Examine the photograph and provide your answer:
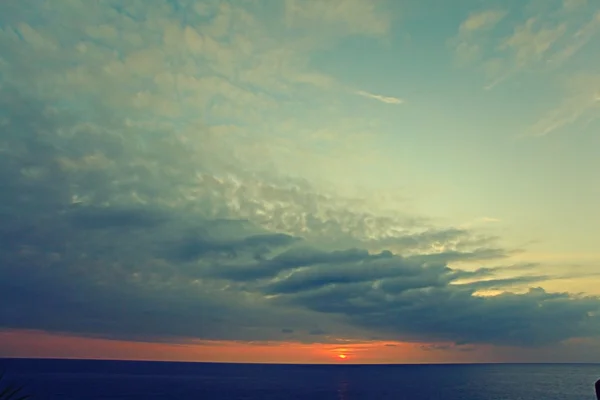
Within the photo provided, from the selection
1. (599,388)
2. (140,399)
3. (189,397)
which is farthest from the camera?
(189,397)

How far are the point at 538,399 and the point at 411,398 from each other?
4743cm

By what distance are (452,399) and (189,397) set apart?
3825 inches

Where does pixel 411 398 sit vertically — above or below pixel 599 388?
below

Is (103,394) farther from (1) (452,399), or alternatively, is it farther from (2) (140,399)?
(1) (452,399)

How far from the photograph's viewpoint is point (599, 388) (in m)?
14.8

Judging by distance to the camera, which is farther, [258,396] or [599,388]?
[258,396]

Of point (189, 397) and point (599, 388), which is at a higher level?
point (599, 388)

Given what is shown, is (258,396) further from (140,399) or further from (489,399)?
(489,399)

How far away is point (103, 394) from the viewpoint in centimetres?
19688

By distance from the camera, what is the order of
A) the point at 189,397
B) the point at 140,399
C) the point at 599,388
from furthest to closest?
1. the point at 189,397
2. the point at 140,399
3. the point at 599,388

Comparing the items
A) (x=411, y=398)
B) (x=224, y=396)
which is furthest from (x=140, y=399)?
(x=411, y=398)

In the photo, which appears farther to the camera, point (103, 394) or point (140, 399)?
point (103, 394)

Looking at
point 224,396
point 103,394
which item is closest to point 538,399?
point 224,396

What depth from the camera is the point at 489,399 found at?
7771 inches
